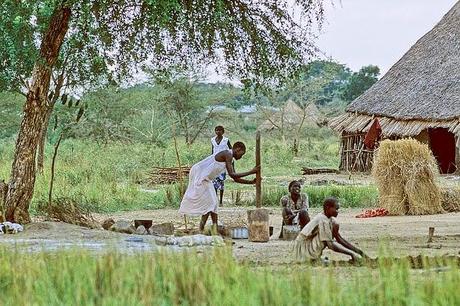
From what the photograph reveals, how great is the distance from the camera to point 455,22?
109 feet

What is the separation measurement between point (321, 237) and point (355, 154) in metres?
22.6

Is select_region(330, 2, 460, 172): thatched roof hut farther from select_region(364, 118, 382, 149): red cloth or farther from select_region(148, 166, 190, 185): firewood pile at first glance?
select_region(148, 166, 190, 185): firewood pile

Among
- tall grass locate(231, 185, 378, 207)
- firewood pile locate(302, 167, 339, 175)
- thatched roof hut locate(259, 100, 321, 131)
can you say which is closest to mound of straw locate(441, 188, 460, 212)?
tall grass locate(231, 185, 378, 207)

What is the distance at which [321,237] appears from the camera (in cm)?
984

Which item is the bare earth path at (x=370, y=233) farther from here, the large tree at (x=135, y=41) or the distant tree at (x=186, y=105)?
the distant tree at (x=186, y=105)

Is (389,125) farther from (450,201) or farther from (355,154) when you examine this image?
(450,201)

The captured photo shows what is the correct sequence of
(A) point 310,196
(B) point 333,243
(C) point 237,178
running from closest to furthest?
(B) point 333,243 → (C) point 237,178 → (A) point 310,196

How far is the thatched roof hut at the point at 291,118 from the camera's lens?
188 ft

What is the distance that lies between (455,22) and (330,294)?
28334 mm

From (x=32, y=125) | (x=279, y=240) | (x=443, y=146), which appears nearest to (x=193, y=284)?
(x=279, y=240)

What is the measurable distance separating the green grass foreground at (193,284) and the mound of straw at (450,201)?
11.6 metres

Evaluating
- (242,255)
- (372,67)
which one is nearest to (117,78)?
(242,255)

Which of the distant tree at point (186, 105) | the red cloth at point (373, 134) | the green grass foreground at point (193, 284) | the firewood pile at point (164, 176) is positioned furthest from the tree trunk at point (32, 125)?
the distant tree at point (186, 105)

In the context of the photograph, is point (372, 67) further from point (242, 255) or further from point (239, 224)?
point (242, 255)
